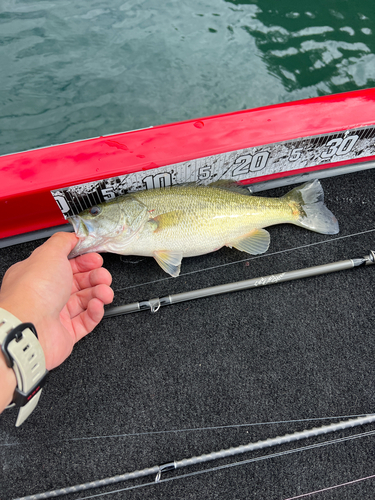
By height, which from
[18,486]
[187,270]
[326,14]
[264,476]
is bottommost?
[264,476]

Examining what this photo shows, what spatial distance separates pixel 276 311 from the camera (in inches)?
69.8

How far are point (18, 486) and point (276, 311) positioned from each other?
1589mm

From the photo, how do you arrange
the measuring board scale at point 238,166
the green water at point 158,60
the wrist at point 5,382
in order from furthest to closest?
the green water at point 158,60, the measuring board scale at point 238,166, the wrist at point 5,382

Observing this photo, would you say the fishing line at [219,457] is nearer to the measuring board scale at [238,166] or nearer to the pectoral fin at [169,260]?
the pectoral fin at [169,260]

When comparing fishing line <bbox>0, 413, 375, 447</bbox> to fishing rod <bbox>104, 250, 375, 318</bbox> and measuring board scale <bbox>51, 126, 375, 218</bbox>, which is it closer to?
fishing rod <bbox>104, 250, 375, 318</bbox>

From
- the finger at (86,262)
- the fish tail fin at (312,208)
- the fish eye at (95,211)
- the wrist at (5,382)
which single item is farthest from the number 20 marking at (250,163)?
the wrist at (5,382)

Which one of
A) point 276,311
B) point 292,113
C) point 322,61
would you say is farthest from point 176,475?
point 322,61

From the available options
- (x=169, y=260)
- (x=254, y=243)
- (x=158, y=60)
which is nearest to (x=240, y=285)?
(x=254, y=243)

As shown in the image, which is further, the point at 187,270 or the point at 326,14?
the point at 326,14

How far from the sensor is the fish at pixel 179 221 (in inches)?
59.6

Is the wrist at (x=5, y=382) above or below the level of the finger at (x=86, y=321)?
above

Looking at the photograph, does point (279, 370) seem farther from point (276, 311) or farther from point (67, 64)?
point (67, 64)

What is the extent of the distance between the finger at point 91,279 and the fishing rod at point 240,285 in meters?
0.19

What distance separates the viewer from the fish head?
146 centimetres
